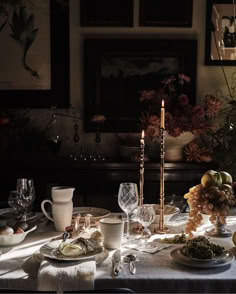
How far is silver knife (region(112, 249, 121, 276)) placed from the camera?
1.50 metres

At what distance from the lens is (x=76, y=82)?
3.63 meters

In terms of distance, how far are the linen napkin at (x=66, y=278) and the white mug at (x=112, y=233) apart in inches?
9.7

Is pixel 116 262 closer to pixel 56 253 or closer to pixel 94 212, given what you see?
pixel 56 253

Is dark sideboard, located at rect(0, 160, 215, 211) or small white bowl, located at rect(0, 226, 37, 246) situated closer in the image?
small white bowl, located at rect(0, 226, 37, 246)

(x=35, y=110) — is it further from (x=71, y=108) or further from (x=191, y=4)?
(x=191, y=4)

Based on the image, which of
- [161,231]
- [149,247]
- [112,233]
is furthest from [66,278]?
[161,231]

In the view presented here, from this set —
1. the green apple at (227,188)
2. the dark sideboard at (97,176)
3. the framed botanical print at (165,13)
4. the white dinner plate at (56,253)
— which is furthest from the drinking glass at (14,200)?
the framed botanical print at (165,13)

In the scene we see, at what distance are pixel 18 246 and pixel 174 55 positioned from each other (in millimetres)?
2277

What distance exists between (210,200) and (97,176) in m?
1.61

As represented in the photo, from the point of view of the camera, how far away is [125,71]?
11.8 feet

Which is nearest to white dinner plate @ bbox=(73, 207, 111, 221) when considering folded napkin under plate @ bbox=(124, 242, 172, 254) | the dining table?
folded napkin under plate @ bbox=(124, 242, 172, 254)

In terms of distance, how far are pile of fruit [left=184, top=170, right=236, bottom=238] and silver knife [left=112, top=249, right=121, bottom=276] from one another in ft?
1.11

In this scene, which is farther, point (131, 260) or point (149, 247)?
point (149, 247)

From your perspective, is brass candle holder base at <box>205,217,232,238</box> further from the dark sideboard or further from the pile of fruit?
the dark sideboard
